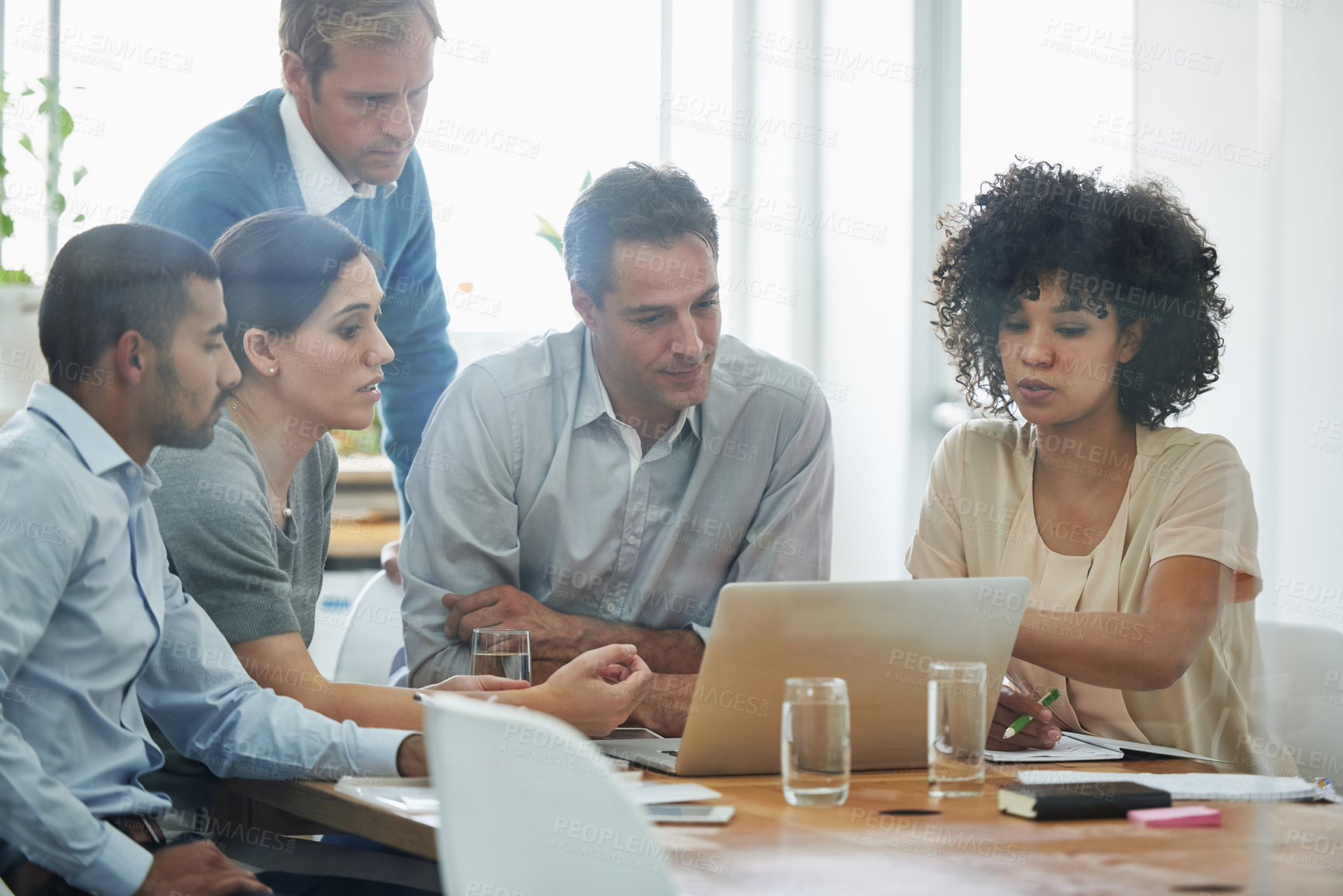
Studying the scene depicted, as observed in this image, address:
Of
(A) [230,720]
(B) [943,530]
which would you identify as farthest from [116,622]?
(B) [943,530]

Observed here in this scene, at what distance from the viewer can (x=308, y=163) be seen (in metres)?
2.36

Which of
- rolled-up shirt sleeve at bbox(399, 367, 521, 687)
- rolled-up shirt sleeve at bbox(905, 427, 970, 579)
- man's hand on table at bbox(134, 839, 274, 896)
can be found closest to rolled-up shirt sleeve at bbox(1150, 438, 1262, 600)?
rolled-up shirt sleeve at bbox(905, 427, 970, 579)

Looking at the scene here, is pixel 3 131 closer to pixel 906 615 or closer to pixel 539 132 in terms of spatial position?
pixel 539 132

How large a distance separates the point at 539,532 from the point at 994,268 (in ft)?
2.87

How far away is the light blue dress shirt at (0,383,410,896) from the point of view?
119 centimetres

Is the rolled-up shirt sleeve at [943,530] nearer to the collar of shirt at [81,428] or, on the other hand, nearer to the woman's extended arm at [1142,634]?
the woman's extended arm at [1142,634]

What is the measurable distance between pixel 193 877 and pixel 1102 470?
1383mm

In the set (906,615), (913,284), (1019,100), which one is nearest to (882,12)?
(1019,100)

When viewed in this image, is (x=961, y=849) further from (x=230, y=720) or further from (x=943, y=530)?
(x=943, y=530)

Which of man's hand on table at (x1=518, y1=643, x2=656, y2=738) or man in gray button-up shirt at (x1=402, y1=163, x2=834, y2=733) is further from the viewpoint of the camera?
man in gray button-up shirt at (x1=402, y1=163, x2=834, y2=733)

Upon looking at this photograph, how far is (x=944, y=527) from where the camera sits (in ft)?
6.48

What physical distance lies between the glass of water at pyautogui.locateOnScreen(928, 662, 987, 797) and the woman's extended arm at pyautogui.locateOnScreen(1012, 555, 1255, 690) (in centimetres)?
41

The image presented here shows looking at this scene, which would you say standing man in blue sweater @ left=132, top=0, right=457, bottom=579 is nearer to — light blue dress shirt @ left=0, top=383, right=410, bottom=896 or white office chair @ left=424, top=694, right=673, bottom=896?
light blue dress shirt @ left=0, top=383, right=410, bottom=896

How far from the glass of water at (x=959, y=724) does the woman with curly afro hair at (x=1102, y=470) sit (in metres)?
0.42
